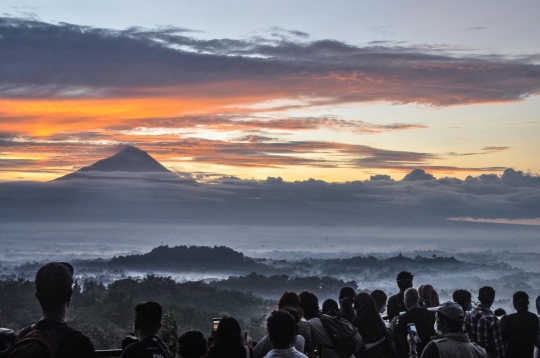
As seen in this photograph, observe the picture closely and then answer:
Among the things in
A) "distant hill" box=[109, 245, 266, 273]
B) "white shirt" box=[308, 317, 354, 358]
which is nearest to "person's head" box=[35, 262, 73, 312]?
"white shirt" box=[308, 317, 354, 358]

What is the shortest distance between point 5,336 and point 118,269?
12114 centimetres

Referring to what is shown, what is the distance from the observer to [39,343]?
3.88 metres

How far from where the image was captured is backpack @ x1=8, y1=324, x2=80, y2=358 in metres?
3.84

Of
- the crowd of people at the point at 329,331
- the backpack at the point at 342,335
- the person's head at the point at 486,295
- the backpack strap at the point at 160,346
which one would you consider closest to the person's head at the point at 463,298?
the crowd of people at the point at 329,331

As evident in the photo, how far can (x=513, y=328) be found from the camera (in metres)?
7.49

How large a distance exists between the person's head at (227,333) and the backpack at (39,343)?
1567mm

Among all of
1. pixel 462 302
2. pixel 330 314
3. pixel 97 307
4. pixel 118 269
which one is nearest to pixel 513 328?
pixel 462 302

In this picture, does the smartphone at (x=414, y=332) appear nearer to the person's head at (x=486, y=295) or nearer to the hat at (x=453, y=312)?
the person's head at (x=486, y=295)

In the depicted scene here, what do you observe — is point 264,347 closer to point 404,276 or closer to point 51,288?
point 51,288

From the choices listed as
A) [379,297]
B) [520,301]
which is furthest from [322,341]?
[520,301]

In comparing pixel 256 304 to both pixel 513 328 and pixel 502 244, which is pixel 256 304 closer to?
pixel 513 328

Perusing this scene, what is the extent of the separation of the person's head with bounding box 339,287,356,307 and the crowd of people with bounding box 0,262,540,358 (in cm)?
1

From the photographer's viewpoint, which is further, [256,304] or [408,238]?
[408,238]

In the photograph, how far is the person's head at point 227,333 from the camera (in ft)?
17.1
